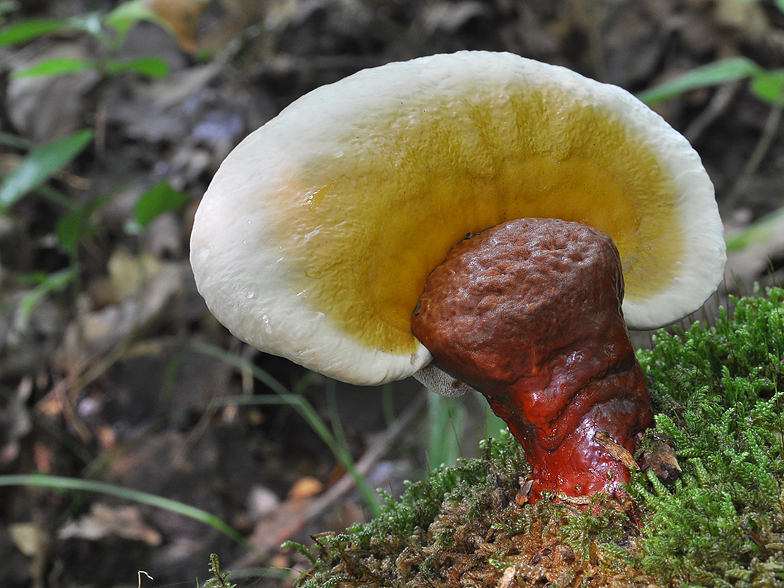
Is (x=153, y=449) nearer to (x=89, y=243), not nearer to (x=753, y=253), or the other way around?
(x=89, y=243)

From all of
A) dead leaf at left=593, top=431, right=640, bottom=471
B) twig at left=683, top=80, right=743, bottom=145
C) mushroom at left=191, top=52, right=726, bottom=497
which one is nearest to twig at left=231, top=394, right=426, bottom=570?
mushroom at left=191, top=52, right=726, bottom=497

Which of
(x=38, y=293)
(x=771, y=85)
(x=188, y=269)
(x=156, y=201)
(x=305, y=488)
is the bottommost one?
(x=305, y=488)

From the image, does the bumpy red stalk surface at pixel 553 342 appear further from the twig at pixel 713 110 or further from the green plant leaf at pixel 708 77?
the twig at pixel 713 110

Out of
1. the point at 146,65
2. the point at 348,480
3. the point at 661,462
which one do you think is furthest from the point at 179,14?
the point at 661,462

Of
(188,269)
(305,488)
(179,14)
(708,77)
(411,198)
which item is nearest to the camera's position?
(411,198)

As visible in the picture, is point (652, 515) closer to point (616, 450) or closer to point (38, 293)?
point (616, 450)

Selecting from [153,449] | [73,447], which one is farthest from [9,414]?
[153,449]

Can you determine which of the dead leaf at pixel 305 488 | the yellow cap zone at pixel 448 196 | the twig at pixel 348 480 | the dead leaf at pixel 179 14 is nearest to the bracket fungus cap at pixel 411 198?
the yellow cap zone at pixel 448 196
